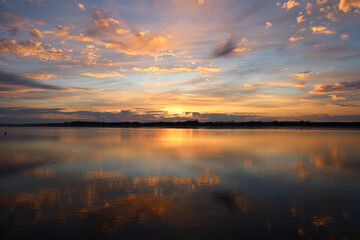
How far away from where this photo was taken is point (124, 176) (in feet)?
59.1

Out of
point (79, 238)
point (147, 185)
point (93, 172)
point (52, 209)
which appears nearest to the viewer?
point (79, 238)

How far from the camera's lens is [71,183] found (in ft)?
52.1

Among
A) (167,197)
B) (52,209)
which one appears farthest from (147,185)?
(52,209)

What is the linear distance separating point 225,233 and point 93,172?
13.2 meters

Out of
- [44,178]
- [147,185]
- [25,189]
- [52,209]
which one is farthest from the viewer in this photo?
[44,178]

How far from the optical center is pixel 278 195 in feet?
44.5

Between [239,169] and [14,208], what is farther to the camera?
[239,169]

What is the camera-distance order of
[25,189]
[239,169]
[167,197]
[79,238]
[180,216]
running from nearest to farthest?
[79,238], [180,216], [167,197], [25,189], [239,169]

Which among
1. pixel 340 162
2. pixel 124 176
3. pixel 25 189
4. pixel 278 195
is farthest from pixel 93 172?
pixel 340 162

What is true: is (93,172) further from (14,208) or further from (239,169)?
(239,169)

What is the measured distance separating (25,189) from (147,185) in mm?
6631

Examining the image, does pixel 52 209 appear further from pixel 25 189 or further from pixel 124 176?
pixel 124 176

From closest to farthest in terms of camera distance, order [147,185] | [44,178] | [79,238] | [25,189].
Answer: [79,238] → [25,189] → [147,185] → [44,178]

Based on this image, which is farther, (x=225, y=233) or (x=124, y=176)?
(x=124, y=176)
